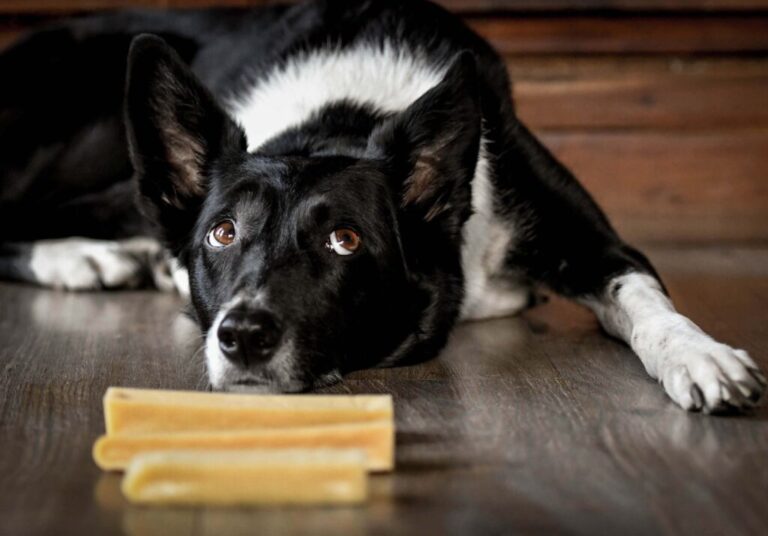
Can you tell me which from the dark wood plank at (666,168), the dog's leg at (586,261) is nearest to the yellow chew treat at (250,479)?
the dog's leg at (586,261)

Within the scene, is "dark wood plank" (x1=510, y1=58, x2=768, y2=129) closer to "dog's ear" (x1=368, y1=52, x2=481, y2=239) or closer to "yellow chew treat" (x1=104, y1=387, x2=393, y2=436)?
"dog's ear" (x1=368, y1=52, x2=481, y2=239)

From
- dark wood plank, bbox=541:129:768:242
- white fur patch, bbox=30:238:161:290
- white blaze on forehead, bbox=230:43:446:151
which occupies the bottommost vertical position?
dark wood plank, bbox=541:129:768:242

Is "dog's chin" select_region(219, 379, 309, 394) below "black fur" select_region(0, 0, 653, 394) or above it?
below

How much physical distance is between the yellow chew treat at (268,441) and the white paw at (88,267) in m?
1.73

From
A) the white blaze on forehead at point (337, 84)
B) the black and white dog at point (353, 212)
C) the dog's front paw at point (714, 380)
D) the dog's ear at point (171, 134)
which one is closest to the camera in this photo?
the dog's front paw at point (714, 380)

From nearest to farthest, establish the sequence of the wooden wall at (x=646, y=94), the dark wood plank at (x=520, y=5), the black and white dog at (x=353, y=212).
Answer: the black and white dog at (x=353, y=212) → the dark wood plank at (x=520, y=5) → the wooden wall at (x=646, y=94)

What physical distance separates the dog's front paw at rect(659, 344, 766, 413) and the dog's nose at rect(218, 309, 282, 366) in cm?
80

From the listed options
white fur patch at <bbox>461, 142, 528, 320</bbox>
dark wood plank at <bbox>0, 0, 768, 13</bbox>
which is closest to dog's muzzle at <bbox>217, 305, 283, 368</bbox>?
white fur patch at <bbox>461, 142, 528, 320</bbox>

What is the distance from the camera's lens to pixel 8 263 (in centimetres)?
371

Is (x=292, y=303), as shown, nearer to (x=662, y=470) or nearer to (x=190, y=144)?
(x=190, y=144)

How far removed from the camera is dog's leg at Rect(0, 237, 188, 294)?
3557 millimetres

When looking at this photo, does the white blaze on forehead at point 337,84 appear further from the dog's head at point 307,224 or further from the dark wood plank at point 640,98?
the dark wood plank at point 640,98

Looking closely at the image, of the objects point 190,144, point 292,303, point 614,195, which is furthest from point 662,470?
point 614,195

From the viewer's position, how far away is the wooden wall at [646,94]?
15.6ft
